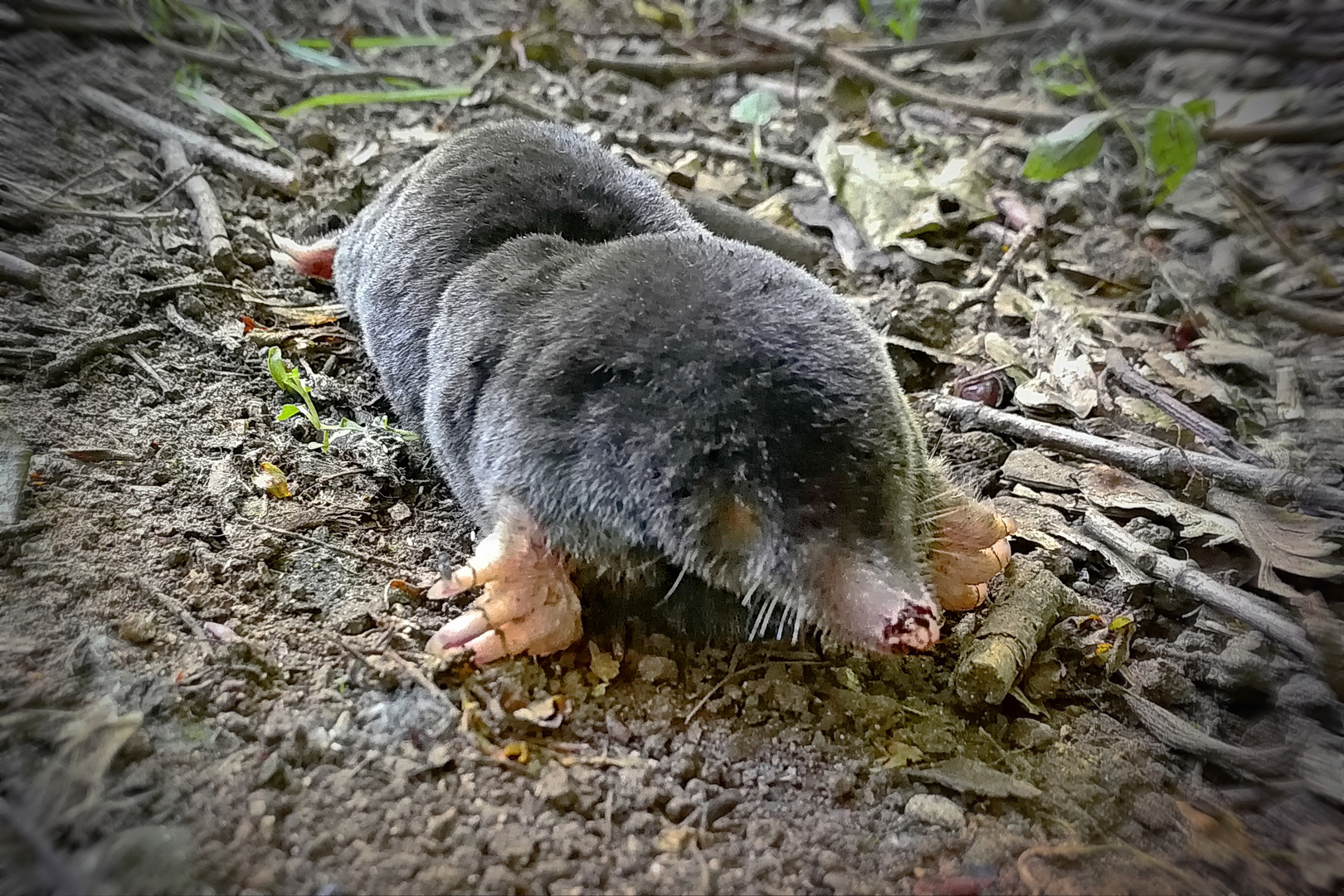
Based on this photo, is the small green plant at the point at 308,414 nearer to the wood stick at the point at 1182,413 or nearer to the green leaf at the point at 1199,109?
the wood stick at the point at 1182,413

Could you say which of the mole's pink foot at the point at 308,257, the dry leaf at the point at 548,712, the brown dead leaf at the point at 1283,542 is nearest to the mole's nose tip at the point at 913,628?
the dry leaf at the point at 548,712

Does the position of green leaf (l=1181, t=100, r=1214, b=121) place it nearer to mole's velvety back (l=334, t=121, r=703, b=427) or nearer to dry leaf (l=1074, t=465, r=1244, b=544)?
dry leaf (l=1074, t=465, r=1244, b=544)

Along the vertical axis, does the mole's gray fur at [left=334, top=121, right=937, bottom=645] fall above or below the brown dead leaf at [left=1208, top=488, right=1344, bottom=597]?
above

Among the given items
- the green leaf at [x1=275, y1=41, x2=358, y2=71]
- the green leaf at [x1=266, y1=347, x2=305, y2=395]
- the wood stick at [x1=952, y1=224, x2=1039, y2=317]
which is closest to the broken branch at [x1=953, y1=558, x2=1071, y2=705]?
the wood stick at [x1=952, y1=224, x2=1039, y2=317]

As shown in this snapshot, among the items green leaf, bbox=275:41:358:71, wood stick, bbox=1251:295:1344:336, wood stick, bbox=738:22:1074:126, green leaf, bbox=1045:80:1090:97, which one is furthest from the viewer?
green leaf, bbox=275:41:358:71

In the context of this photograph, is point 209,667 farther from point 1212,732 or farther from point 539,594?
point 1212,732

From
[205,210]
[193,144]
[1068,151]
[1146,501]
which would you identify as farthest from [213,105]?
[1146,501]

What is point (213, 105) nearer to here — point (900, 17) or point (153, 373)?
point (153, 373)
